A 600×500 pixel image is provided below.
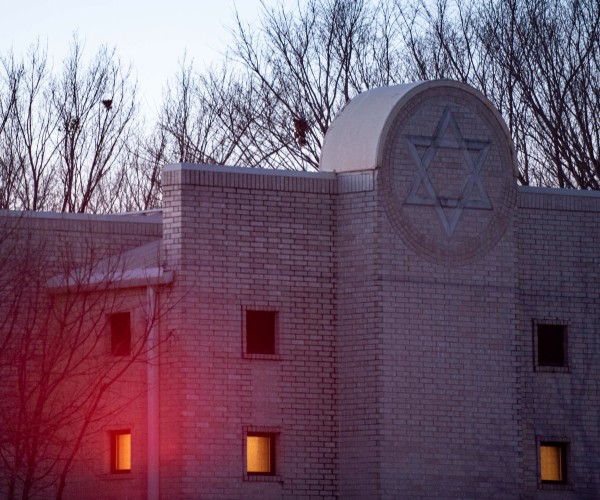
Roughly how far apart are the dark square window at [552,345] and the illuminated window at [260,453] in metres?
4.90

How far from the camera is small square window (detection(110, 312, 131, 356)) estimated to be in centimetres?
2653

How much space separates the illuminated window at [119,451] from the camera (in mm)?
26484

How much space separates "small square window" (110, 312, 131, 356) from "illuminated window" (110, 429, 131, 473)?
1281mm

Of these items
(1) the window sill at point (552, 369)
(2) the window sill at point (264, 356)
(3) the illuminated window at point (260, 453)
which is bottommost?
(3) the illuminated window at point (260, 453)

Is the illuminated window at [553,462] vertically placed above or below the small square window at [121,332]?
below

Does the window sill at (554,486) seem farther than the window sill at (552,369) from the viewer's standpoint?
No

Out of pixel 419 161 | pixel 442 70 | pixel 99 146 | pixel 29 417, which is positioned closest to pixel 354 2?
pixel 442 70

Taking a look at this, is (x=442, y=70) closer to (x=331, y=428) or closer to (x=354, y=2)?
(x=354, y=2)

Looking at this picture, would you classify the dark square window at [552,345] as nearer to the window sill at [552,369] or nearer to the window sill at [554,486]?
the window sill at [552,369]

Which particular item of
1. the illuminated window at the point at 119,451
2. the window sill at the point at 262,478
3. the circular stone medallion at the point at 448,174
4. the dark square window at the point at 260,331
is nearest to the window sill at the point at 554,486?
the circular stone medallion at the point at 448,174

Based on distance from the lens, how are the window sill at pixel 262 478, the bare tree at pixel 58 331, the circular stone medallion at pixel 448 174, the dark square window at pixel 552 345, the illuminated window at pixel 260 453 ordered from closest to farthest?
the bare tree at pixel 58 331 → the window sill at pixel 262 478 → the illuminated window at pixel 260 453 → the circular stone medallion at pixel 448 174 → the dark square window at pixel 552 345

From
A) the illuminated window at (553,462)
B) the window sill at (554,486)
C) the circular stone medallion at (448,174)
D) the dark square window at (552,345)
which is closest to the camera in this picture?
the circular stone medallion at (448,174)

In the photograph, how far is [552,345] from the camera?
27906 millimetres

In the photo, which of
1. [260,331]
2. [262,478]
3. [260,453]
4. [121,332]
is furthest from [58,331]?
[262,478]
